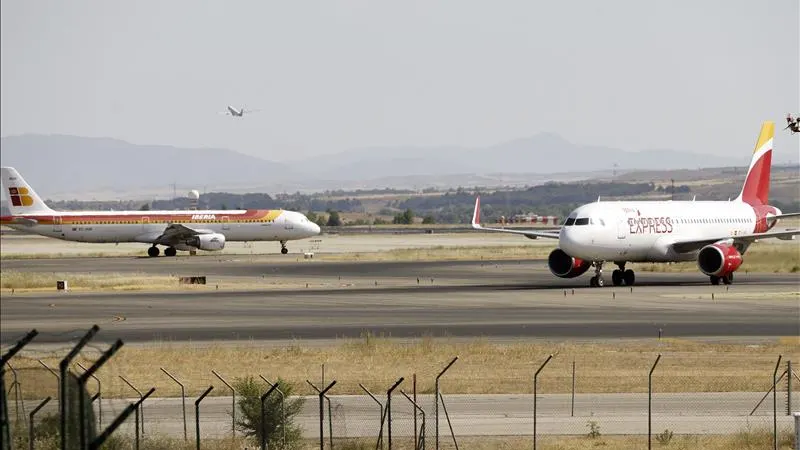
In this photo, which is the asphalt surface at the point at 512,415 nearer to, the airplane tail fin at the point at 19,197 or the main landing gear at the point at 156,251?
the main landing gear at the point at 156,251

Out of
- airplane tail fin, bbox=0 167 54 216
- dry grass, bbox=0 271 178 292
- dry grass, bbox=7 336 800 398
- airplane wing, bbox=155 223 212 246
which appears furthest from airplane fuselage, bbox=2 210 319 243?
dry grass, bbox=7 336 800 398

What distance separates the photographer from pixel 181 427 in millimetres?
28125

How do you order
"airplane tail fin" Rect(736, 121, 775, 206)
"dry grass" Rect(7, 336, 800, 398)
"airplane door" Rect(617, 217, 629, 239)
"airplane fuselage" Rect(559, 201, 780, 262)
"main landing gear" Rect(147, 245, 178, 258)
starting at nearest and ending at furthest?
"dry grass" Rect(7, 336, 800, 398)
"airplane fuselage" Rect(559, 201, 780, 262)
"airplane door" Rect(617, 217, 629, 239)
"airplane tail fin" Rect(736, 121, 775, 206)
"main landing gear" Rect(147, 245, 178, 258)

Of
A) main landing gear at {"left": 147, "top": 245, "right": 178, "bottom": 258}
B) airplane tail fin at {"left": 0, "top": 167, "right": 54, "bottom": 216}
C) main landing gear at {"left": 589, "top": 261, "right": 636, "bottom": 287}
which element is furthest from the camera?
airplane tail fin at {"left": 0, "top": 167, "right": 54, "bottom": 216}

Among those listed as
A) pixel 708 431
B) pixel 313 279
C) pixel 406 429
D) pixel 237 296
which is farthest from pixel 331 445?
pixel 313 279

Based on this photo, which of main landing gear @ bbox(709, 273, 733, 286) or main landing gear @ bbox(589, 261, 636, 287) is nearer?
main landing gear @ bbox(709, 273, 733, 286)

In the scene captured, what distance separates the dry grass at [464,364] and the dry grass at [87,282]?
31988 mm

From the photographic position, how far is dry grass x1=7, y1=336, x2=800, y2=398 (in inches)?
1351

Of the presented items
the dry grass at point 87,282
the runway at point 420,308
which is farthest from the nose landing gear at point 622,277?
the dry grass at point 87,282

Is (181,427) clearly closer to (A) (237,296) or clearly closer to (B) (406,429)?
(B) (406,429)

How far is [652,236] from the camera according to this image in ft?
225

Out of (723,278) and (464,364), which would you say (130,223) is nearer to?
(723,278)

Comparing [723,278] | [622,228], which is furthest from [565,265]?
[723,278]

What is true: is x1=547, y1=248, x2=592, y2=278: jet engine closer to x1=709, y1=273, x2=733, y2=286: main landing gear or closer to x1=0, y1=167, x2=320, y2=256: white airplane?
x1=709, y1=273, x2=733, y2=286: main landing gear
